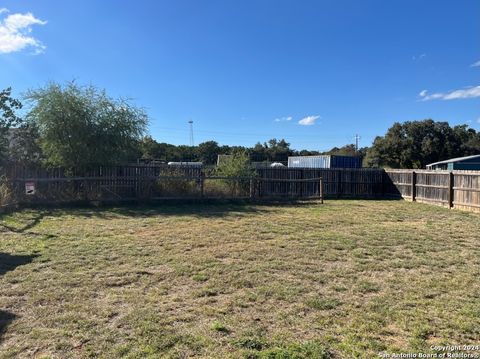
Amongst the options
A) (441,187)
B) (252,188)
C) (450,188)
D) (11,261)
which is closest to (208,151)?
(252,188)

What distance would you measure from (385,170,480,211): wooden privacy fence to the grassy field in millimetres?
6164

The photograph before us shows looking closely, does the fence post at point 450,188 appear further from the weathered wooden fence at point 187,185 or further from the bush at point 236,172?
the bush at point 236,172

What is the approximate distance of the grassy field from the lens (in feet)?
10.5

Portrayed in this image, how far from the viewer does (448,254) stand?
657 centimetres

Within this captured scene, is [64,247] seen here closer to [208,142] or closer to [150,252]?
[150,252]

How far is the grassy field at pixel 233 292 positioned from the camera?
320cm

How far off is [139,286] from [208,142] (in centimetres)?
7547

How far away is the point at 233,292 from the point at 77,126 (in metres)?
11.6

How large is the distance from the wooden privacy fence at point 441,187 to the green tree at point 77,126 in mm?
13308

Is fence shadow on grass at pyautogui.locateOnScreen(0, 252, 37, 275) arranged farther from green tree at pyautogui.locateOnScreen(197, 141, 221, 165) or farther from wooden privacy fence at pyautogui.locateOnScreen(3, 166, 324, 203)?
green tree at pyautogui.locateOnScreen(197, 141, 221, 165)

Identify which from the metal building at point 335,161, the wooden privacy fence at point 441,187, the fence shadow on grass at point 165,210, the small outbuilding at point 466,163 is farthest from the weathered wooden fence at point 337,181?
the small outbuilding at point 466,163

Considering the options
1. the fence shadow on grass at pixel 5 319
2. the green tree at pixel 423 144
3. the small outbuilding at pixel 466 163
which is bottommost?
the fence shadow on grass at pixel 5 319

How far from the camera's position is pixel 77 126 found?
1383cm

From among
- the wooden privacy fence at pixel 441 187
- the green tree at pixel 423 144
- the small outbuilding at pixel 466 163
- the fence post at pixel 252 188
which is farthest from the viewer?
the green tree at pixel 423 144
